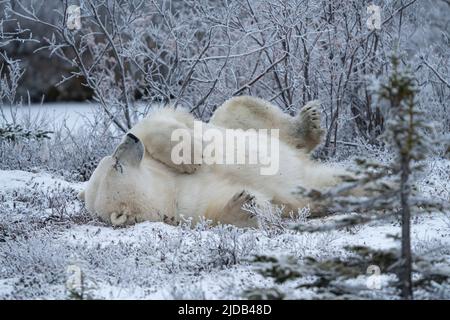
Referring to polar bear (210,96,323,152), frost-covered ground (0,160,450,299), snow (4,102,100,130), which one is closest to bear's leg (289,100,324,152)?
polar bear (210,96,323,152)

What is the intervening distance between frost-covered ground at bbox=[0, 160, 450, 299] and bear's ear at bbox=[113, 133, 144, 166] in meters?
0.42

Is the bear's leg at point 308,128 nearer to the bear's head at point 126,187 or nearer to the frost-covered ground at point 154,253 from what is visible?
the frost-covered ground at point 154,253

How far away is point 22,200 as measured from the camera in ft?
18.9

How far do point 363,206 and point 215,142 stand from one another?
100 inches

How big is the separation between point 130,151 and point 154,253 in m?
0.86

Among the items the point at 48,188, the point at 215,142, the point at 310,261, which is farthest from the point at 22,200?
the point at 310,261

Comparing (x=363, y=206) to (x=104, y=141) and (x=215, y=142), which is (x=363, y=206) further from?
(x=104, y=141)

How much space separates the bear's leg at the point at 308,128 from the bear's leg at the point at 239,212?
1.18 metres

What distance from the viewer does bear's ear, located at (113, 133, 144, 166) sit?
4.86m

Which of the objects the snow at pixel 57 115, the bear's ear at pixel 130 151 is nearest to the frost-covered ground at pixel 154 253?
the bear's ear at pixel 130 151

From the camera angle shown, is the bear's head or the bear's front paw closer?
the bear's front paw

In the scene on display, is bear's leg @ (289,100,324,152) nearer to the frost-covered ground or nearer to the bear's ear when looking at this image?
the frost-covered ground

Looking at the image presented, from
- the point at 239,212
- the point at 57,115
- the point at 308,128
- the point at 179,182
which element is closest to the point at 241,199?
the point at 239,212
